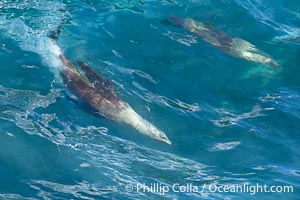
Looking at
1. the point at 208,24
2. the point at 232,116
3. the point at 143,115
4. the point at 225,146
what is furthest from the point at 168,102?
the point at 208,24

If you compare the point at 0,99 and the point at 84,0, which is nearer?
the point at 0,99

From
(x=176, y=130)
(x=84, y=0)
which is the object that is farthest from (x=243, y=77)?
(x=84, y=0)

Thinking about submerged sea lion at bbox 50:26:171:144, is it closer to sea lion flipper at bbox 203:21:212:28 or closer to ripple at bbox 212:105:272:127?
ripple at bbox 212:105:272:127

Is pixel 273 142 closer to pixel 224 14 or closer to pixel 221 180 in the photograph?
pixel 221 180

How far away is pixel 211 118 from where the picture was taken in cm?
838

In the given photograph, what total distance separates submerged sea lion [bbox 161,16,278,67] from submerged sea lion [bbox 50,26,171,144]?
2496mm

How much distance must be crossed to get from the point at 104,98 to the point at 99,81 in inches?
19.4

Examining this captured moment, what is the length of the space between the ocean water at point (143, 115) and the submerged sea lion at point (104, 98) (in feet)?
0.46

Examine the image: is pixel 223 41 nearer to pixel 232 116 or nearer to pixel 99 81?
pixel 232 116

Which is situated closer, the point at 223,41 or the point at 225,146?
the point at 225,146

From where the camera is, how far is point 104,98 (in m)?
8.00

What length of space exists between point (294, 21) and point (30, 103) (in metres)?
6.54

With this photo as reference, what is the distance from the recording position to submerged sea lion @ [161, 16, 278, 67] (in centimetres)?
945

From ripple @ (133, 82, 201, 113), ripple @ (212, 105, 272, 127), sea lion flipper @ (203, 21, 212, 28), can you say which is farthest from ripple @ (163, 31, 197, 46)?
ripple @ (212, 105, 272, 127)
